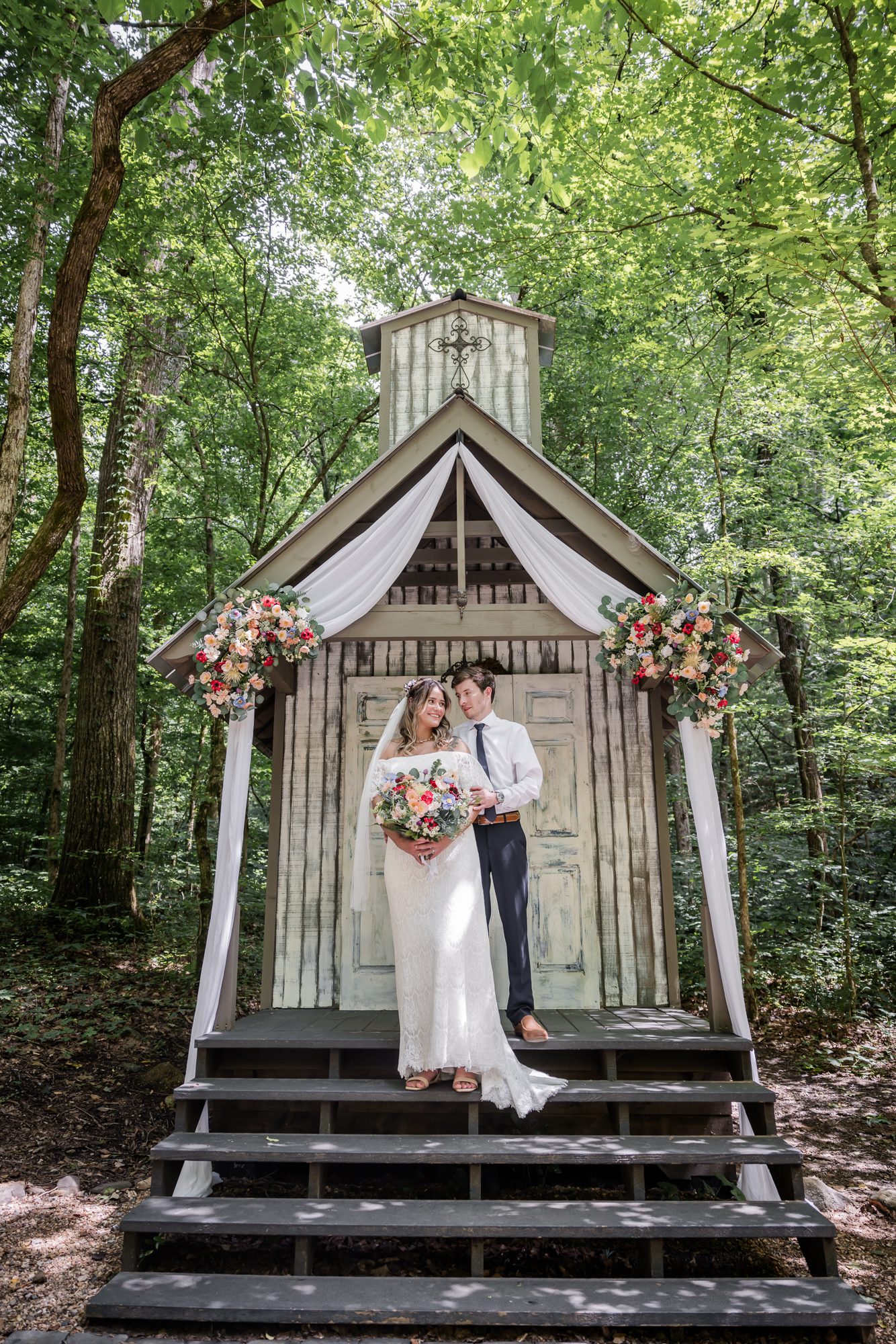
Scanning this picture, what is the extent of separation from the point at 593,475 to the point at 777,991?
7.94m

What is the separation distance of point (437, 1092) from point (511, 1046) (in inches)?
20.9

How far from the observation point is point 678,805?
14.6m

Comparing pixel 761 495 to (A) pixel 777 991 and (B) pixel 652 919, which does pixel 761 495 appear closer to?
(A) pixel 777 991

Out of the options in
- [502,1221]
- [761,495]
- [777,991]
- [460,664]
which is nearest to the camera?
[502,1221]

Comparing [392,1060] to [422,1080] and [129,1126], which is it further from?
[129,1126]

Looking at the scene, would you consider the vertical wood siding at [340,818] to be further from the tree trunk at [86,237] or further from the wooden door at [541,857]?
the tree trunk at [86,237]

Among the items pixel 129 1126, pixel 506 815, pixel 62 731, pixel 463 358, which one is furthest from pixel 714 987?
pixel 62 731

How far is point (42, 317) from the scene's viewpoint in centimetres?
1010

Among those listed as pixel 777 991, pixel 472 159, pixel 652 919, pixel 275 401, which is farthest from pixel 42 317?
pixel 777 991

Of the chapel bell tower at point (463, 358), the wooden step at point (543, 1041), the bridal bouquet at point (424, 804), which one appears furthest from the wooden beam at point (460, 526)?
the wooden step at point (543, 1041)

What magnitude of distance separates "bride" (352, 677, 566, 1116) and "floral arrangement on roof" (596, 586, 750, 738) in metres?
1.17

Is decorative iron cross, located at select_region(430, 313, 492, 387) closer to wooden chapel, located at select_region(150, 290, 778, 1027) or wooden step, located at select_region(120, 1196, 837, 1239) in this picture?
wooden chapel, located at select_region(150, 290, 778, 1027)

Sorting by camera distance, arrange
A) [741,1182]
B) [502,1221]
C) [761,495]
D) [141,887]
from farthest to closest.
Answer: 1. [761,495]
2. [141,887]
3. [741,1182]
4. [502,1221]

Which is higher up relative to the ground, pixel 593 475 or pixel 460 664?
pixel 593 475
